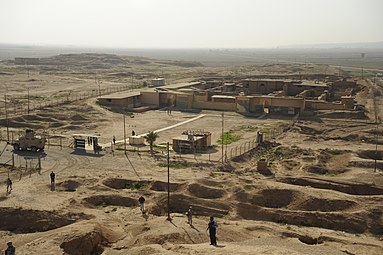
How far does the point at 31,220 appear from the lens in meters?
23.1

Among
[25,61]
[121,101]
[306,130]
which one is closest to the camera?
[306,130]

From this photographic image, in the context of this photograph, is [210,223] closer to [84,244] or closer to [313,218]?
[84,244]

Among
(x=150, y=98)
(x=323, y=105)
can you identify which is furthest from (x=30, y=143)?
(x=323, y=105)

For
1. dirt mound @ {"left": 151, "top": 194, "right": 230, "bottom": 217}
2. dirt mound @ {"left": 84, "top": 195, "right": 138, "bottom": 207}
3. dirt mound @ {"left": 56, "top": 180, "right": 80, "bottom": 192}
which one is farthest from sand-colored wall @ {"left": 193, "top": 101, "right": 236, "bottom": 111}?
dirt mound @ {"left": 84, "top": 195, "right": 138, "bottom": 207}

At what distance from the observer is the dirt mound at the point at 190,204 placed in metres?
25.3

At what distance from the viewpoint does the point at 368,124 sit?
166ft

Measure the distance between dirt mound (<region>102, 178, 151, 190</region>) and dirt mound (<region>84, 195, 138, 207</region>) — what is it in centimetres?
224

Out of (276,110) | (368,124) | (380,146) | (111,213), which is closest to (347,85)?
(276,110)

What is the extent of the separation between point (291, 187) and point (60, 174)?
15.8 metres

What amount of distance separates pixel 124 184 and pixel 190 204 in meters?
5.57

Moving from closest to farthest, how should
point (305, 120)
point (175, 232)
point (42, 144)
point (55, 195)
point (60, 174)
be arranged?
point (175, 232) → point (55, 195) → point (60, 174) → point (42, 144) → point (305, 120)

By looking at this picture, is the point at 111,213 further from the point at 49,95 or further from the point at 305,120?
the point at 49,95

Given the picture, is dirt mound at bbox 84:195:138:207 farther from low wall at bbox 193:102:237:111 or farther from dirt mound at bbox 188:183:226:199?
low wall at bbox 193:102:237:111

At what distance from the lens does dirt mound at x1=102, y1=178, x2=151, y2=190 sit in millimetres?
29131
